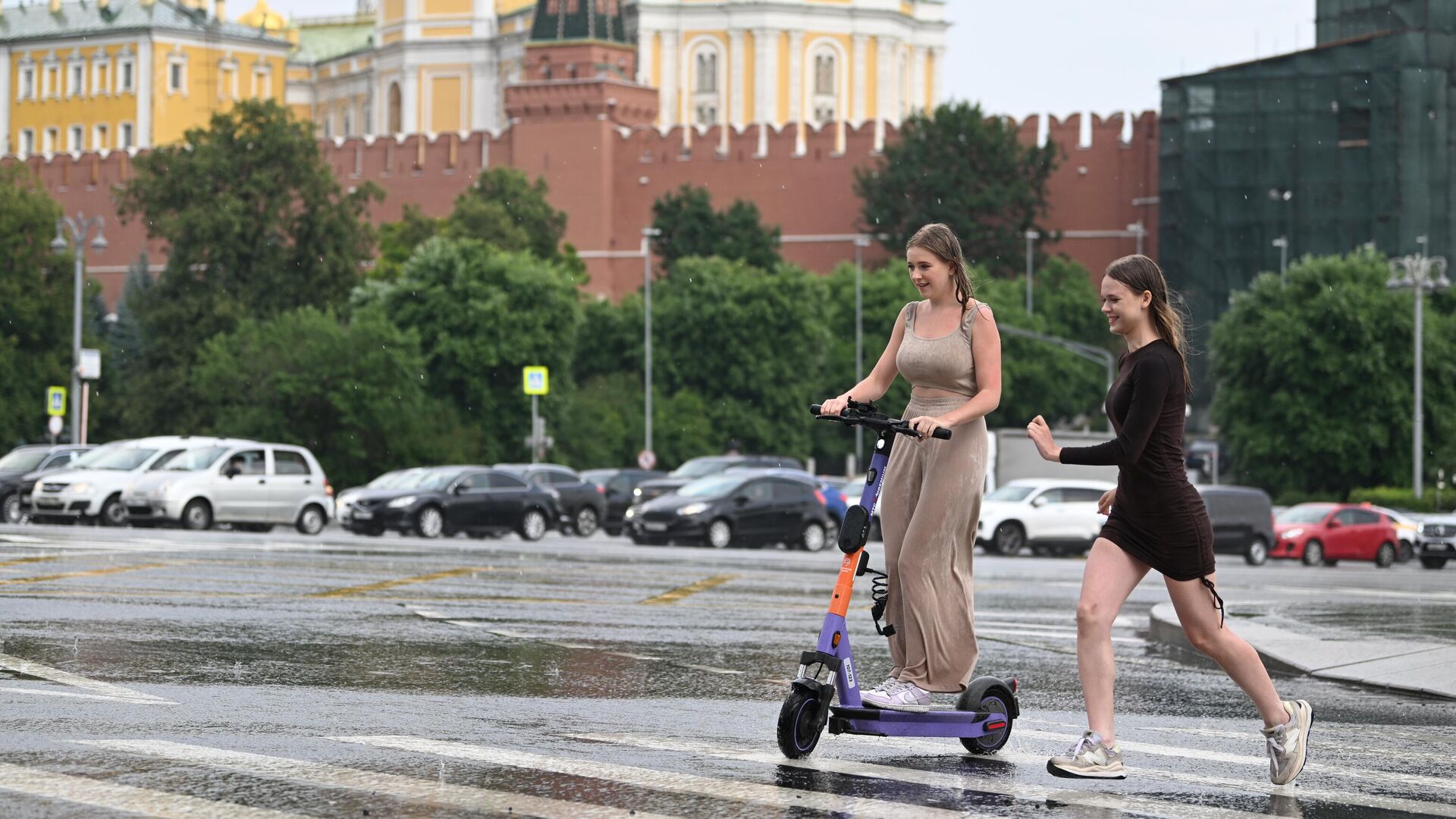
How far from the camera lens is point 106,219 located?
101 meters

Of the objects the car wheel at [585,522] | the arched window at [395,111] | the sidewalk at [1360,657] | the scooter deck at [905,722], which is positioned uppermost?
the arched window at [395,111]

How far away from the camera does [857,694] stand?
7609 mm

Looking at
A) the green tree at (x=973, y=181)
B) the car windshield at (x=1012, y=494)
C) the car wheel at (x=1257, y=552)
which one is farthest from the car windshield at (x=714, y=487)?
the green tree at (x=973, y=181)

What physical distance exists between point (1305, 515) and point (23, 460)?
22556 millimetres

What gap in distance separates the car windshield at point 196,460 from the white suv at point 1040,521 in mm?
11821

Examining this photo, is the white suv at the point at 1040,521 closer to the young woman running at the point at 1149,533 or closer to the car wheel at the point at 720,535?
the car wheel at the point at 720,535

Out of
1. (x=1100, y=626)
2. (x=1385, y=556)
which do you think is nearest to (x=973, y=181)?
(x=1385, y=556)

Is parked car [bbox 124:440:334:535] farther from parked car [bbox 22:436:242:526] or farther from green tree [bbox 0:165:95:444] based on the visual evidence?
green tree [bbox 0:165:95:444]

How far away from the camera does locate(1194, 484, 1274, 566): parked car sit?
37625 millimetres

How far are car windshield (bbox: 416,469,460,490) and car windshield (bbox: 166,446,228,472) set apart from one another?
399 cm

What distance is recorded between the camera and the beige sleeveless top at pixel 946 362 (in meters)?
7.97

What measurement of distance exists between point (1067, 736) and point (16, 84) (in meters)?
143

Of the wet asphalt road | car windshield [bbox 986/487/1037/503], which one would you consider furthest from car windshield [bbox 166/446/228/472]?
the wet asphalt road

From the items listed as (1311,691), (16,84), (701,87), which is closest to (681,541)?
(1311,691)
